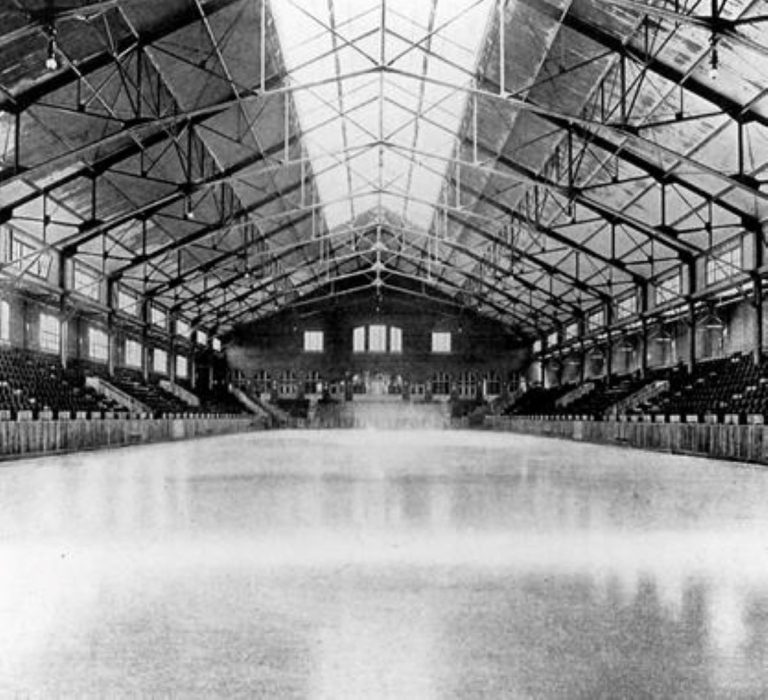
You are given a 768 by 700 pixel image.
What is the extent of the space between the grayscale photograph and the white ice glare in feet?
0.48

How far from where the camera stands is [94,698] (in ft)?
10.8

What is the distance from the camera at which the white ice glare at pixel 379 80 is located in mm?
21219

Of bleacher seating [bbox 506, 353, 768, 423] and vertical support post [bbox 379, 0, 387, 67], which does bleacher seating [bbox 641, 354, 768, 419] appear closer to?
bleacher seating [bbox 506, 353, 768, 423]

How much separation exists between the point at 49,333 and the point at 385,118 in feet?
55.2

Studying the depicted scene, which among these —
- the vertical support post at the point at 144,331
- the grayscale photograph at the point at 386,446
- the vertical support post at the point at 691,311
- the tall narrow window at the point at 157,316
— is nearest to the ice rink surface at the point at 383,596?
the grayscale photograph at the point at 386,446

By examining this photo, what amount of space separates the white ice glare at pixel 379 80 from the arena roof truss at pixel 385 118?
0.08 metres

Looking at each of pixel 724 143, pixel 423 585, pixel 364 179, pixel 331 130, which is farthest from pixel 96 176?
pixel 423 585

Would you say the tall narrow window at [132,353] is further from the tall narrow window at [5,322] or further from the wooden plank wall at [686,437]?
the wooden plank wall at [686,437]

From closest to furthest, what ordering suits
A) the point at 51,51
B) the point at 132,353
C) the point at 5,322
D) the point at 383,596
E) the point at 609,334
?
the point at 383,596 → the point at 51,51 → the point at 5,322 → the point at 609,334 → the point at 132,353

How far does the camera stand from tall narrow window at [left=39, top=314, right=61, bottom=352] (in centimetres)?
3494

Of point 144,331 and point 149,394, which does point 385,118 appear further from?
point 144,331

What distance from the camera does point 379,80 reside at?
2595cm

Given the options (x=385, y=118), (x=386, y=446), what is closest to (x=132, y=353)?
(x=386, y=446)

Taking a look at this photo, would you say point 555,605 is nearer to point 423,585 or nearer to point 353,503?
point 423,585
